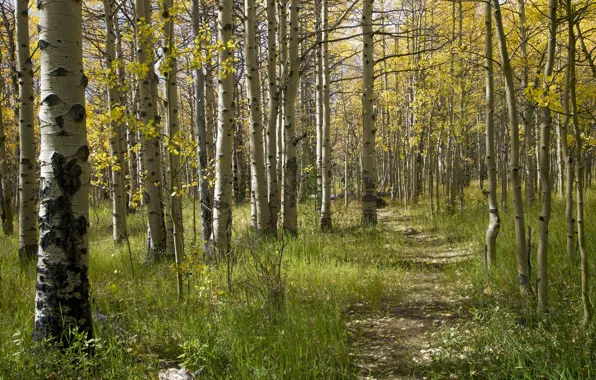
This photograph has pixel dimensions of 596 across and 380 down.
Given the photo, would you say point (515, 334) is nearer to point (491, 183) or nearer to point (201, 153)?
point (491, 183)

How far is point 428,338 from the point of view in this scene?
11.8 ft

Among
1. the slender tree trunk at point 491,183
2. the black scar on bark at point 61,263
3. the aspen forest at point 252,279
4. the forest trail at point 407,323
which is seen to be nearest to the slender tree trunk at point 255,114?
the aspen forest at point 252,279

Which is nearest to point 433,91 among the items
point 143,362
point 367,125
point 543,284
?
point 367,125

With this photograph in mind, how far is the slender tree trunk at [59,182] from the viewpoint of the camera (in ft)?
9.08

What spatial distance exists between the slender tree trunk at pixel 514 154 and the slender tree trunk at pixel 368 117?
533 centimetres

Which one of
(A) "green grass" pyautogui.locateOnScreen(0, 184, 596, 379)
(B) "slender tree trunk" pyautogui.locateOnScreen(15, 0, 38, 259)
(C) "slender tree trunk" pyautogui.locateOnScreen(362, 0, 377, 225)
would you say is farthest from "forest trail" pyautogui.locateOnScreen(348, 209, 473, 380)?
(B) "slender tree trunk" pyautogui.locateOnScreen(15, 0, 38, 259)

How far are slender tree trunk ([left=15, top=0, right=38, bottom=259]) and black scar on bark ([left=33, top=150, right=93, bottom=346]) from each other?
411 centimetres

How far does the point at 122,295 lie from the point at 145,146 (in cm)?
286

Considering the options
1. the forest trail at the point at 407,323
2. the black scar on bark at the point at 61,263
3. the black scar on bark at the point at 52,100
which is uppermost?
the black scar on bark at the point at 52,100

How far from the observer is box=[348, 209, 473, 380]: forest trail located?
3119 mm

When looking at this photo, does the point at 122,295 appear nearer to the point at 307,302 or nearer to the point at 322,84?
the point at 307,302

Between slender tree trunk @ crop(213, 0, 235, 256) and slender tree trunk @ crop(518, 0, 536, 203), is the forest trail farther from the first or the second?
slender tree trunk @ crop(213, 0, 235, 256)

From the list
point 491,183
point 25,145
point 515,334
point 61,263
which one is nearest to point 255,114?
point 25,145

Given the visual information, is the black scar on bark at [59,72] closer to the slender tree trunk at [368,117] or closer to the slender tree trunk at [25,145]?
the slender tree trunk at [25,145]
